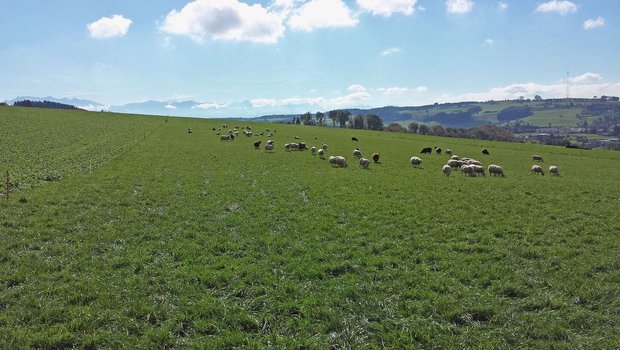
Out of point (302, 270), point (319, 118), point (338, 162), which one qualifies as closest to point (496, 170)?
point (338, 162)

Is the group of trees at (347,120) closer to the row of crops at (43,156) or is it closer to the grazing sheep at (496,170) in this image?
the row of crops at (43,156)

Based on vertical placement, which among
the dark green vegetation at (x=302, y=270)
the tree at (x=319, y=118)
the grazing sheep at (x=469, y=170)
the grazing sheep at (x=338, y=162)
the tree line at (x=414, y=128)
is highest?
the tree at (x=319, y=118)

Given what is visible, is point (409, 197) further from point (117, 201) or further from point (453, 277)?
point (117, 201)

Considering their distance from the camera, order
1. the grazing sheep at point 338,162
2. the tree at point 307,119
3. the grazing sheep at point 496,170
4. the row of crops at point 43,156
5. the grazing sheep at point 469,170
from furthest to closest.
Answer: the tree at point 307,119 < the grazing sheep at point 338,162 < the grazing sheep at point 496,170 < the grazing sheep at point 469,170 < the row of crops at point 43,156

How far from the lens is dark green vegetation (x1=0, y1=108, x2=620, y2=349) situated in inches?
315

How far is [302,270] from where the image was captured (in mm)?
10969

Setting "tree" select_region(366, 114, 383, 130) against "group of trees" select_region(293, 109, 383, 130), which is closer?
"tree" select_region(366, 114, 383, 130)

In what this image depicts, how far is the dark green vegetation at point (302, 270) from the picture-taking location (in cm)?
800

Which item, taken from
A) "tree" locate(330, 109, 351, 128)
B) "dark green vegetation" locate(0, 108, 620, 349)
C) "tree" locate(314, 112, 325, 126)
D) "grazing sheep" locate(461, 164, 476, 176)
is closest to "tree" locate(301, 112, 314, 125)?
"tree" locate(314, 112, 325, 126)

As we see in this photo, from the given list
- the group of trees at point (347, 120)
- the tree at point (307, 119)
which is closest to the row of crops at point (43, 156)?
the tree at point (307, 119)

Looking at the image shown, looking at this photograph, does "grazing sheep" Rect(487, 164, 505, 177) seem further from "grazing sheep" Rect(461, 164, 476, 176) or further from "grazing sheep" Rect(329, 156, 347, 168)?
"grazing sheep" Rect(329, 156, 347, 168)

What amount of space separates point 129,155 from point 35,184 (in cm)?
1627

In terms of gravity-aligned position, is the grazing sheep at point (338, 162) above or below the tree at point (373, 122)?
below

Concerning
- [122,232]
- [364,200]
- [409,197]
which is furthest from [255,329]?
[409,197]
